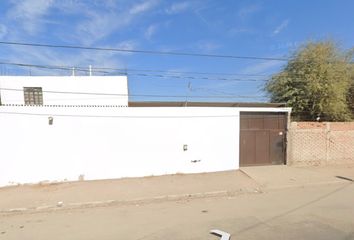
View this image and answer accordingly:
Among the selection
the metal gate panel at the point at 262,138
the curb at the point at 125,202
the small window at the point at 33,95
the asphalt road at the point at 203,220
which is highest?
the small window at the point at 33,95

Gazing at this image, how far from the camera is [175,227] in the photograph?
22.7 ft

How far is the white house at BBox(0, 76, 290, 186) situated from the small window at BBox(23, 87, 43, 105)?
9.23 m

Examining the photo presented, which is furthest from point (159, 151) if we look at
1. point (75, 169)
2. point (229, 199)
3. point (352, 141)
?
point (352, 141)

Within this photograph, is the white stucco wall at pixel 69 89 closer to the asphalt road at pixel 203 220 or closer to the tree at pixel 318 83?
the tree at pixel 318 83

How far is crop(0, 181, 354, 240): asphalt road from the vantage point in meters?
6.45

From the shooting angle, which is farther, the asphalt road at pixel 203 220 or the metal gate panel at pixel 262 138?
the metal gate panel at pixel 262 138

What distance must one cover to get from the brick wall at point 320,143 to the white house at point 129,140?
0.59 meters

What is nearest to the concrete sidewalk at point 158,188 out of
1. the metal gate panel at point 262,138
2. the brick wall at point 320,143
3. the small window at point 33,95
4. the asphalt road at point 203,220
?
the asphalt road at point 203,220

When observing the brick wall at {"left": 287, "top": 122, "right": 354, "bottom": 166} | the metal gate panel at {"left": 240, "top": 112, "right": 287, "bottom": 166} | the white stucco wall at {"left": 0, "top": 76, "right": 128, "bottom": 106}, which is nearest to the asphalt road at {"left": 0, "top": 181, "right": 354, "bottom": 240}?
the metal gate panel at {"left": 240, "top": 112, "right": 287, "bottom": 166}

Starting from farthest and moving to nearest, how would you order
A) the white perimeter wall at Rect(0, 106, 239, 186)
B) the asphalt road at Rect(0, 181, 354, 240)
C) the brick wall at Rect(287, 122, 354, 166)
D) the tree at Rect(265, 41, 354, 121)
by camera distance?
the tree at Rect(265, 41, 354, 121) → the brick wall at Rect(287, 122, 354, 166) → the white perimeter wall at Rect(0, 106, 239, 186) → the asphalt road at Rect(0, 181, 354, 240)

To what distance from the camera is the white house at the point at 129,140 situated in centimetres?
1200

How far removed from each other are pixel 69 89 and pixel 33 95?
236cm

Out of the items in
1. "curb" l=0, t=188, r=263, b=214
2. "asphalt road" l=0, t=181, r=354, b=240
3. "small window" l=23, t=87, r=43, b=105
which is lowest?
"curb" l=0, t=188, r=263, b=214

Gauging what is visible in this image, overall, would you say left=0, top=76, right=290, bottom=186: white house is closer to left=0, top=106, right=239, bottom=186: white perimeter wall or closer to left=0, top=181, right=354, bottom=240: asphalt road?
left=0, top=106, right=239, bottom=186: white perimeter wall
